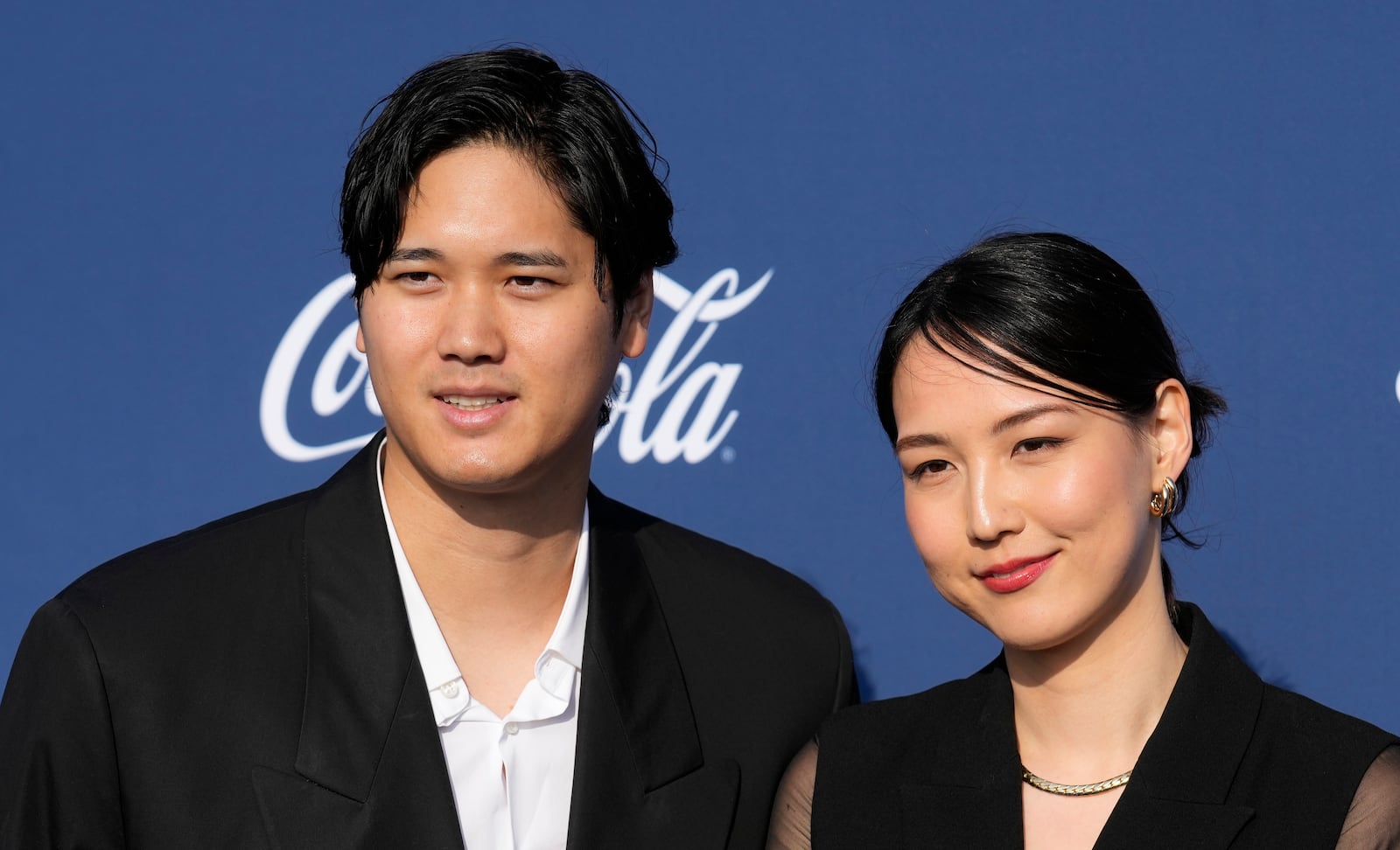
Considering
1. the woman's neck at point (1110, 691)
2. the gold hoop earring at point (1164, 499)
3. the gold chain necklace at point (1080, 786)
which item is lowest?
the gold chain necklace at point (1080, 786)

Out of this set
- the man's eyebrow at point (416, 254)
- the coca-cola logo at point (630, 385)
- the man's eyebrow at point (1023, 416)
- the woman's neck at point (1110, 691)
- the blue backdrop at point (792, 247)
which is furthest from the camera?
the coca-cola logo at point (630, 385)

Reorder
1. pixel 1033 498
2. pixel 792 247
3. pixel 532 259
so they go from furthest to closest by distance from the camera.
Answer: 1. pixel 792 247
2. pixel 532 259
3. pixel 1033 498

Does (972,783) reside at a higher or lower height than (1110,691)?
lower

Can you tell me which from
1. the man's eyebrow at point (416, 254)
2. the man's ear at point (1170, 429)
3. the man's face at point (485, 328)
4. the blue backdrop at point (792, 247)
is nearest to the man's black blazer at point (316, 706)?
the man's face at point (485, 328)

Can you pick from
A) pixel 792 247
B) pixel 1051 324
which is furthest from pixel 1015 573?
pixel 792 247

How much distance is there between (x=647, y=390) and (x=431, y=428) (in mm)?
→ 842

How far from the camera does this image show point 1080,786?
1.73m

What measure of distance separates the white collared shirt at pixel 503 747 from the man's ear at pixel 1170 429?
0.84 m

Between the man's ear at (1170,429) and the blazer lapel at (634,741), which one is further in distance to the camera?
the blazer lapel at (634,741)

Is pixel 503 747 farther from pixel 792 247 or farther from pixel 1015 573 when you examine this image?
pixel 792 247

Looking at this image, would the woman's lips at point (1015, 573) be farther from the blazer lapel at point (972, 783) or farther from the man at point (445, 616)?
the man at point (445, 616)

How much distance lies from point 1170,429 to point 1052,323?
216mm

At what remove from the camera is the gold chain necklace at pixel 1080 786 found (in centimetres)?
172

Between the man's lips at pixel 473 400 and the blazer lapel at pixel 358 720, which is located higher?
the man's lips at pixel 473 400
